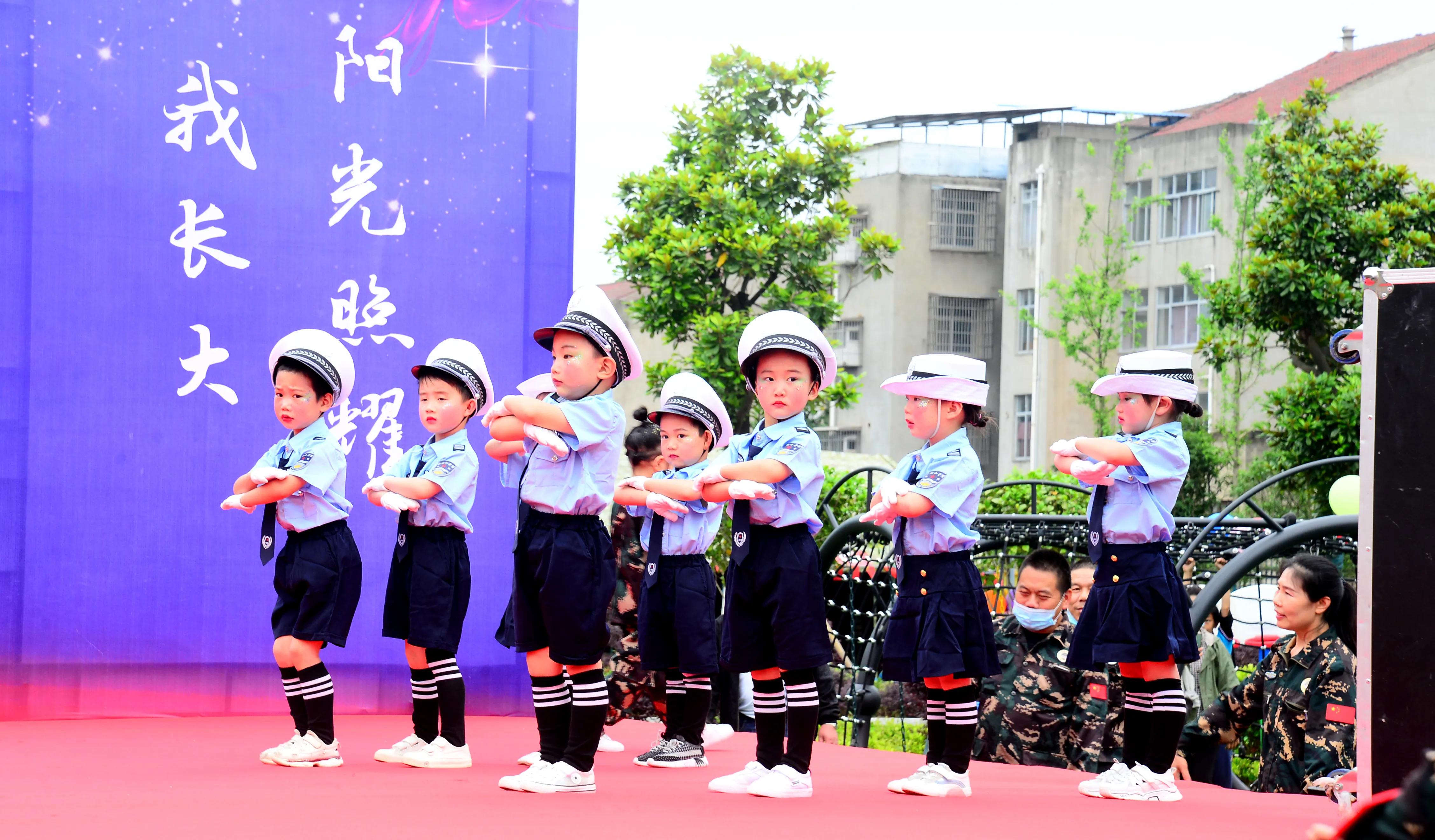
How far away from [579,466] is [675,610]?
3.56ft

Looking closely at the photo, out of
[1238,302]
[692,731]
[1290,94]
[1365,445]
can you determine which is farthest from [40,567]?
[1290,94]

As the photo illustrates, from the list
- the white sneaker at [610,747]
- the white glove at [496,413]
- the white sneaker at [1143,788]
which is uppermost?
the white glove at [496,413]

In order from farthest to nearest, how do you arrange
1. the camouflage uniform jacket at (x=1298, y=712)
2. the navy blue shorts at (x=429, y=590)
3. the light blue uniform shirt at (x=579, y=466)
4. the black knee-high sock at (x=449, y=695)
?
the black knee-high sock at (x=449, y=695) → the navy blue shorts at (x=429, y=590) → the camouflage uniform jacket at (x=1298, y=712) → the light blue uniform shirt at (x=579, y=466)

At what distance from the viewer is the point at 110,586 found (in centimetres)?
622

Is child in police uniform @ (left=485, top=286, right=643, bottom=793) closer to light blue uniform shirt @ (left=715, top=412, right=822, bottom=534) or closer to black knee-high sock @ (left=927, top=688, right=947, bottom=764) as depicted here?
light blue uniform shirt @ (left=715, top=412, right=822, bottom=534)

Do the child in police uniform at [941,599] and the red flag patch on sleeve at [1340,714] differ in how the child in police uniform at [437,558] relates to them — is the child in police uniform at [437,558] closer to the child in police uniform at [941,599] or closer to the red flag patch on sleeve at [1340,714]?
the child in police uniform at [941,599]

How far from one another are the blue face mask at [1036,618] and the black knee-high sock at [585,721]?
205 cm

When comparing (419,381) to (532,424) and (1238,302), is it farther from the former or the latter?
(1238,302)

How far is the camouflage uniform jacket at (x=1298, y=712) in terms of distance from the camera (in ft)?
15.5

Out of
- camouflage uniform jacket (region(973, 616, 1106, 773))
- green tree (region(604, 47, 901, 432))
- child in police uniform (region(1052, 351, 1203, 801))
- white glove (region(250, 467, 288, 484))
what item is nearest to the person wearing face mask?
camouflage uniform jacket (region(973, 616, 1106, 773))

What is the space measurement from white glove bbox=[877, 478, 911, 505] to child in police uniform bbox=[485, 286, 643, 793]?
2.70ft

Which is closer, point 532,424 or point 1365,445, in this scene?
point 1365,445

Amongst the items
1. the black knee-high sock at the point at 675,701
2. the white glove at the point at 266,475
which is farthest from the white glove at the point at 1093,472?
the white glove at the point at 266,475

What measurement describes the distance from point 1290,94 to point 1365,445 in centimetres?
2157
